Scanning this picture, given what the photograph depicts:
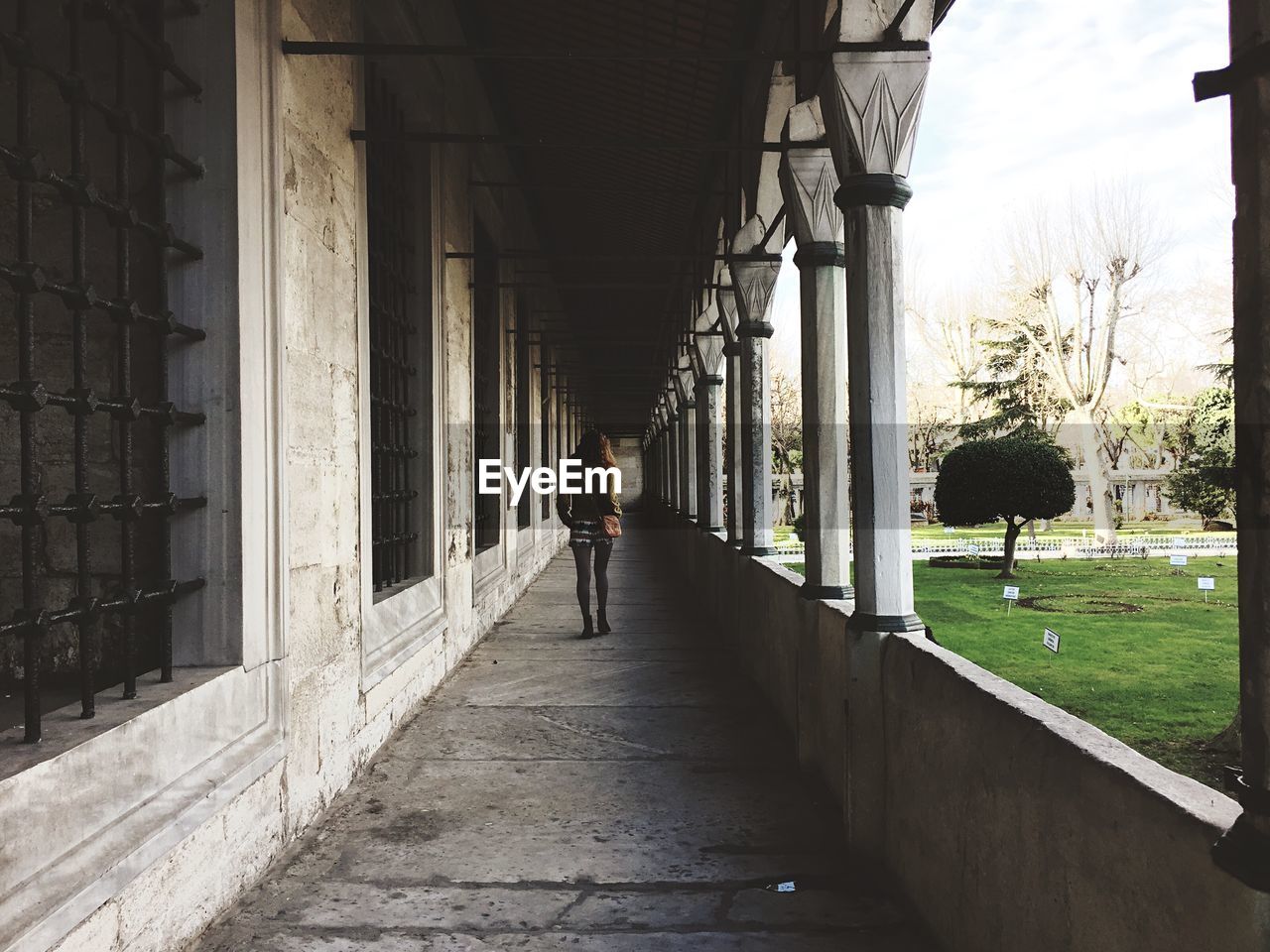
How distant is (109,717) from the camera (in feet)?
7.88

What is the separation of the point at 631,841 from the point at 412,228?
421 cm

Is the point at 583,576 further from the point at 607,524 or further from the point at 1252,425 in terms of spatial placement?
the point at 1252,425

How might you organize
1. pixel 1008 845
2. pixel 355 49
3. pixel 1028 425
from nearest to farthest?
pixel 1008 845 < pixel 355 49 < pixel 1028 425

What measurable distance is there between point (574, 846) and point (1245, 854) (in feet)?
7.91

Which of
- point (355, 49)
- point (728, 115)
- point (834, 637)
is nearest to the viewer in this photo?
point (355, 49)

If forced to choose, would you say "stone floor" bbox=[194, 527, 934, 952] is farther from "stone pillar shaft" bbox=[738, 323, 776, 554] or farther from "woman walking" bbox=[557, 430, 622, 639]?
"woman walking" bbox=[557, 430, 622, 639]

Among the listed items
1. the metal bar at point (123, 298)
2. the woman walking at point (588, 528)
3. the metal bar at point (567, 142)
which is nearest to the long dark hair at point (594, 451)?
the woman walking at point (588, 528)

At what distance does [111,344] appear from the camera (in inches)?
118

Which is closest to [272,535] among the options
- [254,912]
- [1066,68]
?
[254,912]

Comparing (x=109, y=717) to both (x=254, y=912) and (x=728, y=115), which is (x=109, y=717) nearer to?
(x=254, y=912)

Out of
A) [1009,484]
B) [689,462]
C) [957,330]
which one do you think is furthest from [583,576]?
[957,330]

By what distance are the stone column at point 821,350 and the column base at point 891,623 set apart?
0.89 m

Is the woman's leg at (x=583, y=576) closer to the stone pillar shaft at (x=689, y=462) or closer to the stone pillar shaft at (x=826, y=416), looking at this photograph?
the stone pillar shaft at (x=826, y=416)

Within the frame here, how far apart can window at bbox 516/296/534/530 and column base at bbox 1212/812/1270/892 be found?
1023 centimetres
